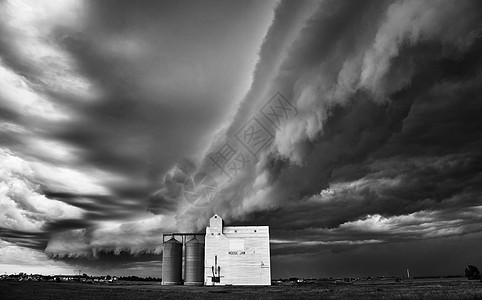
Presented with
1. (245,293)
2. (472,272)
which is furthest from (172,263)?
(472,272)

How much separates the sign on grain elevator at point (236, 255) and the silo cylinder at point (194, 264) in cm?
679

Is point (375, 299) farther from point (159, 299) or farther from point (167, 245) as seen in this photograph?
point (167, 245)

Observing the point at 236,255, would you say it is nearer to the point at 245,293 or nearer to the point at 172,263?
the point at 172,263

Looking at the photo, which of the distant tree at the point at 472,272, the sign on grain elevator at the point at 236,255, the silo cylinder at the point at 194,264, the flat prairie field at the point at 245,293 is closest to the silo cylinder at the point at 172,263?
the silo cylinder at the point at 194,264

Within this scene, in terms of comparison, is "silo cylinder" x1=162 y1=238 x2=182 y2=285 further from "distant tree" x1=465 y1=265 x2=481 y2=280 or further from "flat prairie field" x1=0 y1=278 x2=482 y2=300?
"distant tree" x1=465 y1=265 x2=481 y2=280

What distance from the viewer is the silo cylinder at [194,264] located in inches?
4508

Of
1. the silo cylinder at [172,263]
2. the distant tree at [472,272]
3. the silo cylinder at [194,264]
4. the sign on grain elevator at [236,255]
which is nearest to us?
the sign on grain elevator at [236,255]

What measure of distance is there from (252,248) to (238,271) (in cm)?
763

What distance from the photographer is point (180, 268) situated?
120 metres

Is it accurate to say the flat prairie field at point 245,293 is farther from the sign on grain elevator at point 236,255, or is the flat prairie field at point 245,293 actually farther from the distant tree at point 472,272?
the distant tree at point 472,272

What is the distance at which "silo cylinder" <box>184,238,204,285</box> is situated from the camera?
11450cm

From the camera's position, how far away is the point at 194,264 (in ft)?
379

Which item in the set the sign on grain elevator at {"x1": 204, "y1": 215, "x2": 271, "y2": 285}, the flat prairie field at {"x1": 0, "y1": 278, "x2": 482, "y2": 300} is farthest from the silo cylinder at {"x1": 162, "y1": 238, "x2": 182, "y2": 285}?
the flat prairie field at {"x1": 0, "y1": 278, "x2": 482, "y2": 300}

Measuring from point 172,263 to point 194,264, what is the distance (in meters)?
8.30
